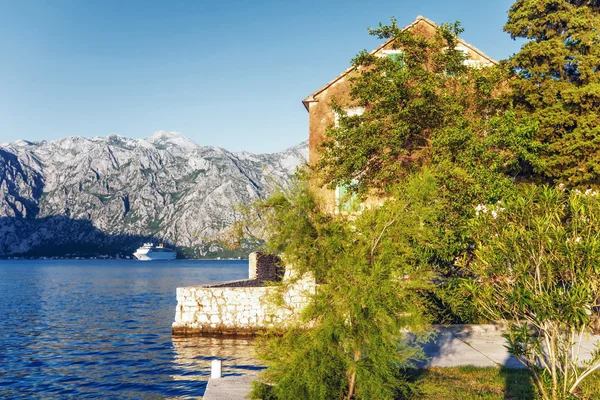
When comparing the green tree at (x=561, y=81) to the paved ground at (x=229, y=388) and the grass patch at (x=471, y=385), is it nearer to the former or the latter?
the grass patch at (x=471, y=385)

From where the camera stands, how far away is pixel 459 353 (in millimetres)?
12883

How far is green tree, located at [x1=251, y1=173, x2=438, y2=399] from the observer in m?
8.01

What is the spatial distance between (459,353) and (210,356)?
10849 millimetres

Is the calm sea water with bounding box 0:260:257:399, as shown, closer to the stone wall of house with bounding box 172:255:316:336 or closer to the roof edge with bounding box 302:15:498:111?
the stone wall of house with bounding box 172:255:316:336

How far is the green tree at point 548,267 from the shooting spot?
6.47 m

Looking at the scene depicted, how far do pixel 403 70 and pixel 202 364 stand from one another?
13.8m

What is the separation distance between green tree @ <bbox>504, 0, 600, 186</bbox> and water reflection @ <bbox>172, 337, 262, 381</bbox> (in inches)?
520

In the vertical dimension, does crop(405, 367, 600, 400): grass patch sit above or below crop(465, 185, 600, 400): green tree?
below

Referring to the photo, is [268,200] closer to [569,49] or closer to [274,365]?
[274,365]

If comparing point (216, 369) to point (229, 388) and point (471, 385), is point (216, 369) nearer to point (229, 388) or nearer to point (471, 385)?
point (229, 388)

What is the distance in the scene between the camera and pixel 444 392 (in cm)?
927

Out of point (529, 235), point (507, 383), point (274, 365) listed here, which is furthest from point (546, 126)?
point (274, 365)

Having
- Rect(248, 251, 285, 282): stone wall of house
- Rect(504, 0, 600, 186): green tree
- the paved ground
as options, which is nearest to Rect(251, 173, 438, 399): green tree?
the paved ground

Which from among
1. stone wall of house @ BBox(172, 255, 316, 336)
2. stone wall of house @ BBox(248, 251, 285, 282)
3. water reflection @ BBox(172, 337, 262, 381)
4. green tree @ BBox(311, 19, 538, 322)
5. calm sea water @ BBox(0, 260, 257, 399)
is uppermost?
green tree @ BBox(311, 19, 538, 322)
